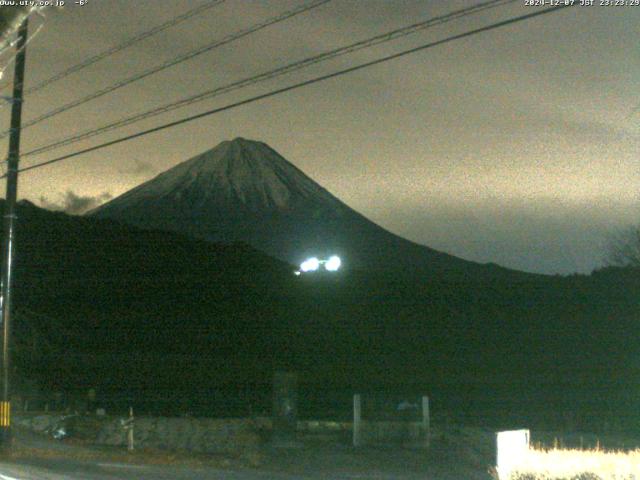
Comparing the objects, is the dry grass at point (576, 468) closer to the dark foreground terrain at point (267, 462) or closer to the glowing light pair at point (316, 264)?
the dark foreground terrain at point (267, 462)

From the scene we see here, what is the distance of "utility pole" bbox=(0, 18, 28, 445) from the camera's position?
21.3m

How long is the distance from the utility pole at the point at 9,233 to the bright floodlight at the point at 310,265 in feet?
27.2

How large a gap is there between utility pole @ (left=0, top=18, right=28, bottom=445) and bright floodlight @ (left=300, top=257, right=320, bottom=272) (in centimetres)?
830

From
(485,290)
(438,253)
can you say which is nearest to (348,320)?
(485,290)

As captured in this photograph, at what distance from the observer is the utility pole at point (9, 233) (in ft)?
69.9

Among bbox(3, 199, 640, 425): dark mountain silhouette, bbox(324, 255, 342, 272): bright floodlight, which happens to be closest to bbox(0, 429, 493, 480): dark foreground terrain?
bbox(324, 255, 342, 272): bright floodlight

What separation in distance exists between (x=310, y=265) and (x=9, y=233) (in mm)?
8789

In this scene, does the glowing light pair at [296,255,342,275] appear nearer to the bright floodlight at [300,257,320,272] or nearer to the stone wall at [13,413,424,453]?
the bright floodlight at [300,257,320,272]

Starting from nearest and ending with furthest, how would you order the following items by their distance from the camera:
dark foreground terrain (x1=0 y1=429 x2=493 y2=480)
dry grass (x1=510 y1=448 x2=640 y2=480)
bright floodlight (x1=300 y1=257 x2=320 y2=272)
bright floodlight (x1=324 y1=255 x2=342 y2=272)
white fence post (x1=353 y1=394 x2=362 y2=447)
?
1. dry grass (x1=510 y1=448 x2=640 y2=480)
2. bright floodlight (x1=300 y1=257 x2=320 y2=272)
3. bright floodlight (x1=324 y1=255 x2=342 y2=272)
4. dark foreground terrain (x1=0 y1=429 x2=493 y2=480)
5. white fence post (x1=353 y1=394 x2=362 y2=447)

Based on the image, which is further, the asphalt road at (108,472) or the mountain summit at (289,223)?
the mountain summit at (289,223)

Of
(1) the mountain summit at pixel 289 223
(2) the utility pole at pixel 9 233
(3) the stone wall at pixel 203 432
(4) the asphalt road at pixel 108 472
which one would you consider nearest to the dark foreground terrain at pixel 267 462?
(4) the asphalt road at pixel 108 472

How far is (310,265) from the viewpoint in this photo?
54.9 ft

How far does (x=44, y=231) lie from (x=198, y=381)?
57.5 meters

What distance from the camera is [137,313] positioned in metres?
82.8
